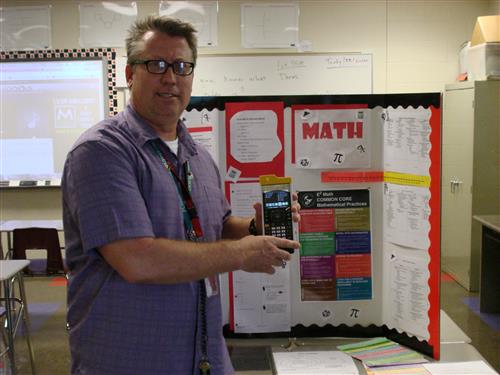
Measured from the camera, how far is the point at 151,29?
1.34 meters

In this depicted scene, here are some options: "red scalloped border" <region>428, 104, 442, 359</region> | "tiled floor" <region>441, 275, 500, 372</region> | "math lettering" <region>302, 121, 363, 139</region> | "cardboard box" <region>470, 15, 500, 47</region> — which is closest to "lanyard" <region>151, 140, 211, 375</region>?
"math lettering" <region>302, 121, 363, 139</region>

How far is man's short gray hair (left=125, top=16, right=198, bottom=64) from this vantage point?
1332 mm

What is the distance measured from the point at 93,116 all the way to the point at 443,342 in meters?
4.18

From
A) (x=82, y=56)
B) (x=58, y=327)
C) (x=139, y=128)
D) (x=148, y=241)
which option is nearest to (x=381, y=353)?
(x=148, y=241)

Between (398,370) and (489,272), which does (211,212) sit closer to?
(398,370)

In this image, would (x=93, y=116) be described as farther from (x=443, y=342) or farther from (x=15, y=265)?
(x=443, y=342)

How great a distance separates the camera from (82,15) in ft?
16.4

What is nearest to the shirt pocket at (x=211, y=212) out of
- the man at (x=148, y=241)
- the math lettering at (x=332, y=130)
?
the man at (x=148, y=241)

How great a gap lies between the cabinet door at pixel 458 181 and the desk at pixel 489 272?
1.64 feet

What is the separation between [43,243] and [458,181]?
3.47 meters

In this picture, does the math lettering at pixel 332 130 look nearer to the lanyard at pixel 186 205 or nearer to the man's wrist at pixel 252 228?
the man's wrist at pixel 252 228

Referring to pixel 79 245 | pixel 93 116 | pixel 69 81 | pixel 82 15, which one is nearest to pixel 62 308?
pixel 93 116

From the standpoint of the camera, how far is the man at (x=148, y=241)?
116 centimetres

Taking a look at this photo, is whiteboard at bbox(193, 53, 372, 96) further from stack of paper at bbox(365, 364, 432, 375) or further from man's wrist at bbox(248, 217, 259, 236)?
stack of paper at bbox(365, 364, 432, 375)
